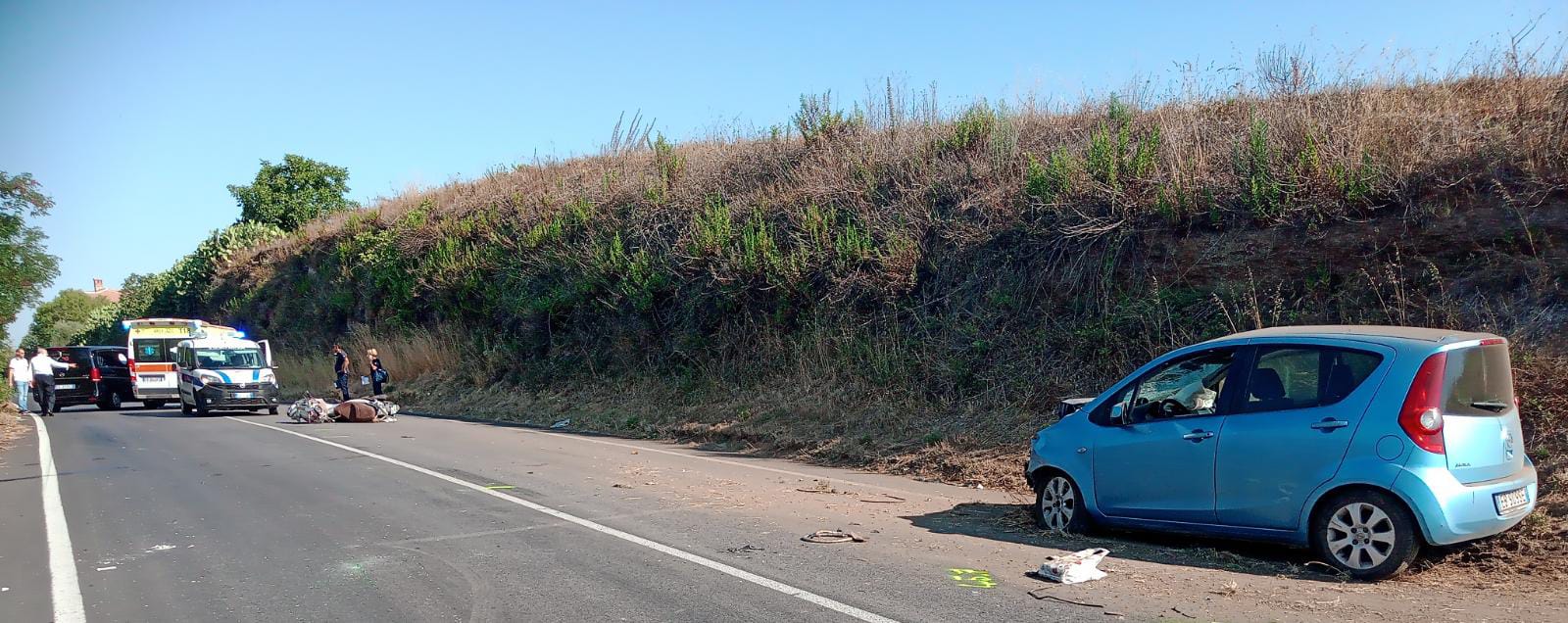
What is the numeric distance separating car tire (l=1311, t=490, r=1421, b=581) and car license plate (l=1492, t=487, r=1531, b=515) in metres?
0.56

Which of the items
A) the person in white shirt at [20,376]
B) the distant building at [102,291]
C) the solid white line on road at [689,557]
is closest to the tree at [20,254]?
the person in white shirt at [20,376]

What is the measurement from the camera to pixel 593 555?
761 centimetres

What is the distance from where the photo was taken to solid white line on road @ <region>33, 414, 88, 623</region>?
6.42 meters

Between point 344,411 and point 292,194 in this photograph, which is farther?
point 292,194

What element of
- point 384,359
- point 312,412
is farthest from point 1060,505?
point 384,359

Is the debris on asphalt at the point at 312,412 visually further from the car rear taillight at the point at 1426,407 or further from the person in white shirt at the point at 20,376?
the car rear taillight at the point at 1426,407

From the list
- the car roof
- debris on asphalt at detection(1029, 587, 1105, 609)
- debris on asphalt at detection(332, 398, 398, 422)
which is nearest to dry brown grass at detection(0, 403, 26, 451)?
debris on asphalt at detection(332, 398, 398, 422)

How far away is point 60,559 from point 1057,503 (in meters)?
7.84

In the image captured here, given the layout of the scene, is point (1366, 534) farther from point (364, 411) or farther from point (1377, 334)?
point (364, 411)

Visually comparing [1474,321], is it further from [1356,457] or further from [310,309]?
A: [310,309]

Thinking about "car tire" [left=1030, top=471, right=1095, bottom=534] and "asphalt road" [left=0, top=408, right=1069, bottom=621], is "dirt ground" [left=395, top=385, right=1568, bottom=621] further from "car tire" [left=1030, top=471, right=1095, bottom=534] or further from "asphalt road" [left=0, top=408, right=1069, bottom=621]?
"asphalt road" [left=0, top=408, right=1069, bottom=621]

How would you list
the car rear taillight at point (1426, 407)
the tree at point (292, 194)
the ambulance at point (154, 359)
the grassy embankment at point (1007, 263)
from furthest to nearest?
the tree at point (292, 194) < the ambulance at point (154, 359) < the grassy embankment at point (1007, 263) < the car rear taillight at point (1426, 407)

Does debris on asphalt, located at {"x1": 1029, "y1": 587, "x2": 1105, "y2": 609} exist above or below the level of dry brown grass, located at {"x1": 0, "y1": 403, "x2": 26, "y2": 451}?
below

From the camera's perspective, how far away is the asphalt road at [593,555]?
610cm
